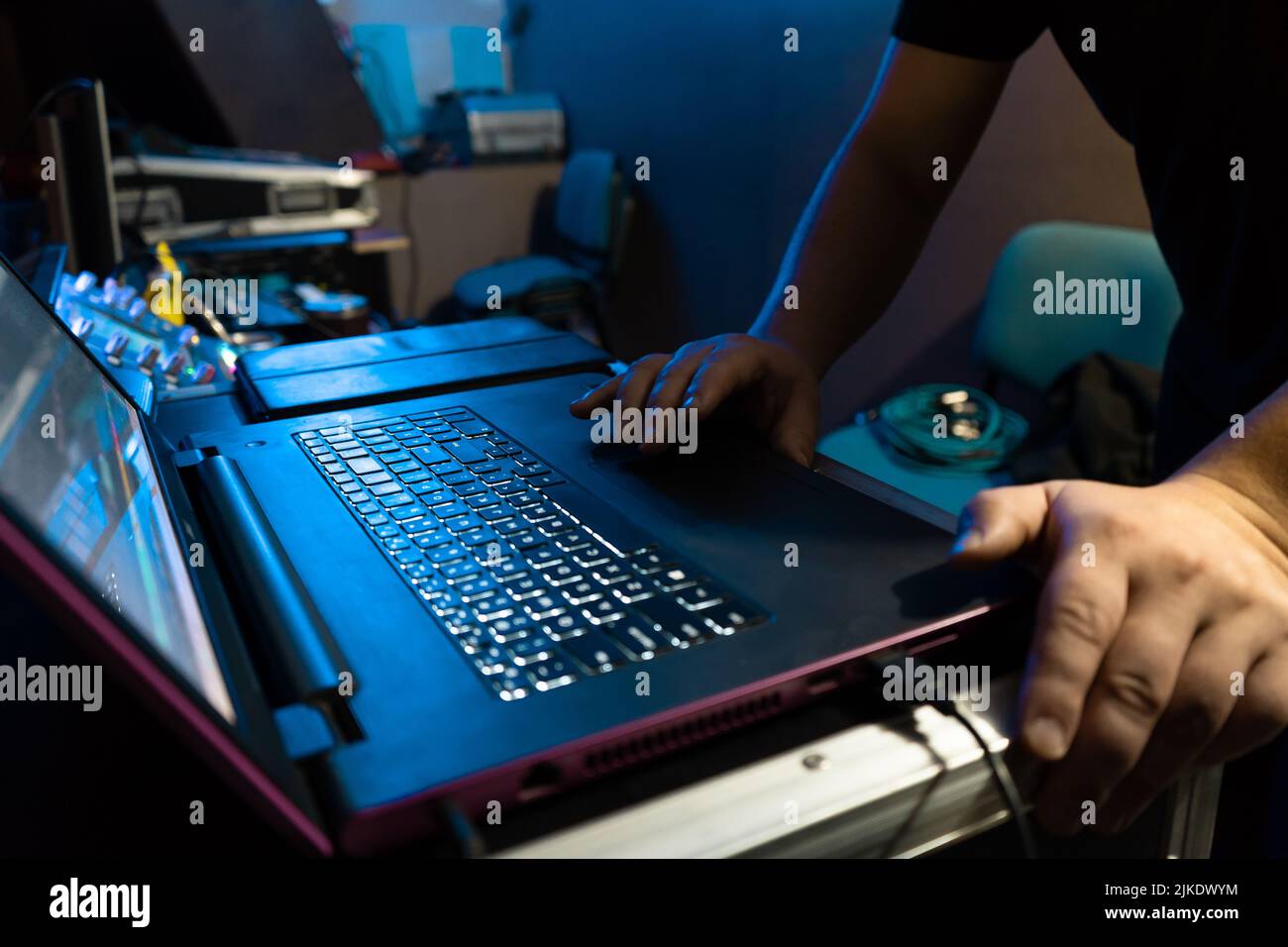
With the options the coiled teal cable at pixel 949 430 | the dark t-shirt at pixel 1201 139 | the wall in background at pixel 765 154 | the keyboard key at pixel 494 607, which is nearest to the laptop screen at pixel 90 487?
the keyboard key at pixel 494 607

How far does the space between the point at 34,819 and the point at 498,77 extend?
4078mm

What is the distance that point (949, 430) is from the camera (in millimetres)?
1804

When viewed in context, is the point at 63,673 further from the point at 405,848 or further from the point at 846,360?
the point at 846,360

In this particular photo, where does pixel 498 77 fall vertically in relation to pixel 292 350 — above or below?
above

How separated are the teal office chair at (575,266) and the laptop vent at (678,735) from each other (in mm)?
2700

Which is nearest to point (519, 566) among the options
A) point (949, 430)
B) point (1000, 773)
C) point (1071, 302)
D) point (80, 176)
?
point (1000, 773)

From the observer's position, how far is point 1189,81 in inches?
30.3

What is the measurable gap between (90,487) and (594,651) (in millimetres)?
225

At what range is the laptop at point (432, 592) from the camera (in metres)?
0.33

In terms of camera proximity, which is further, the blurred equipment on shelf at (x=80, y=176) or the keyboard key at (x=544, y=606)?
the blurred equipment on shelf at (x=80, y=176)

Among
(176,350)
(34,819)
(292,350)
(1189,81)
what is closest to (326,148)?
(176,350)

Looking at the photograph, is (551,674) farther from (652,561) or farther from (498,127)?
(498,127)

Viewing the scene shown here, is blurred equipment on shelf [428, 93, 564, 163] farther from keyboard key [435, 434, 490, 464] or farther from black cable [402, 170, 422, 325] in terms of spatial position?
keyboard key [435, 434, 490, 464]

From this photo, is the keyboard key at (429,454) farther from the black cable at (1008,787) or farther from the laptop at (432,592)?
the black cable at (1008,787)
